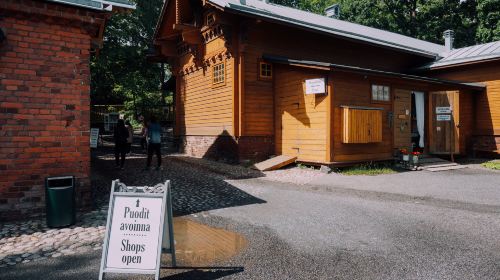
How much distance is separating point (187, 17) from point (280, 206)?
1214 centimetres

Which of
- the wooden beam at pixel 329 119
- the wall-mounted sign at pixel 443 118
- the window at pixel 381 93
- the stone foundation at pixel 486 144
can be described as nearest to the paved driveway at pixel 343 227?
the wooden beam at pixel 329 119

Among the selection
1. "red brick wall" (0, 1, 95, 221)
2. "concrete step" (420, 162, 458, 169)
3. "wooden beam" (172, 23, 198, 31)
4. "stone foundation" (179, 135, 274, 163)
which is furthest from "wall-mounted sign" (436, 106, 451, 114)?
"red brick wall" (0, 1, 95, 221)

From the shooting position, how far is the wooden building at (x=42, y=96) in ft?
18.3

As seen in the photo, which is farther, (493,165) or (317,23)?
(317,23)

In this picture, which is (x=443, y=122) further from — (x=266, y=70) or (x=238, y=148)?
(x=238, y=148)

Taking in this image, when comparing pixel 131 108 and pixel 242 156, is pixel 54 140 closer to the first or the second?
pixel 242 156

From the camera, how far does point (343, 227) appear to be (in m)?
5.53

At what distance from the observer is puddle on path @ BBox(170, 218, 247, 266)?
426cm

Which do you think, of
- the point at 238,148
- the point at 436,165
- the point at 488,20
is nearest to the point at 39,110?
the point at 238,148

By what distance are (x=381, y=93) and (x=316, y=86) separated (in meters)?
2.85

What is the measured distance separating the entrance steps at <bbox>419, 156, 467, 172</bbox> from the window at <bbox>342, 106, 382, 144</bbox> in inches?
88.3

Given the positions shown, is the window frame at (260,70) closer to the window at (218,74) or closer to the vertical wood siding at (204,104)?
the vertical wood siding at (204,104)

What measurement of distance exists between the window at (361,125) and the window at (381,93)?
683 mm

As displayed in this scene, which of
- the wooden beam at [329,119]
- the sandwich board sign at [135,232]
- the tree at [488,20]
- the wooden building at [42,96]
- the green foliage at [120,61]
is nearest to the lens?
the sandwich board sign at [135,232]
